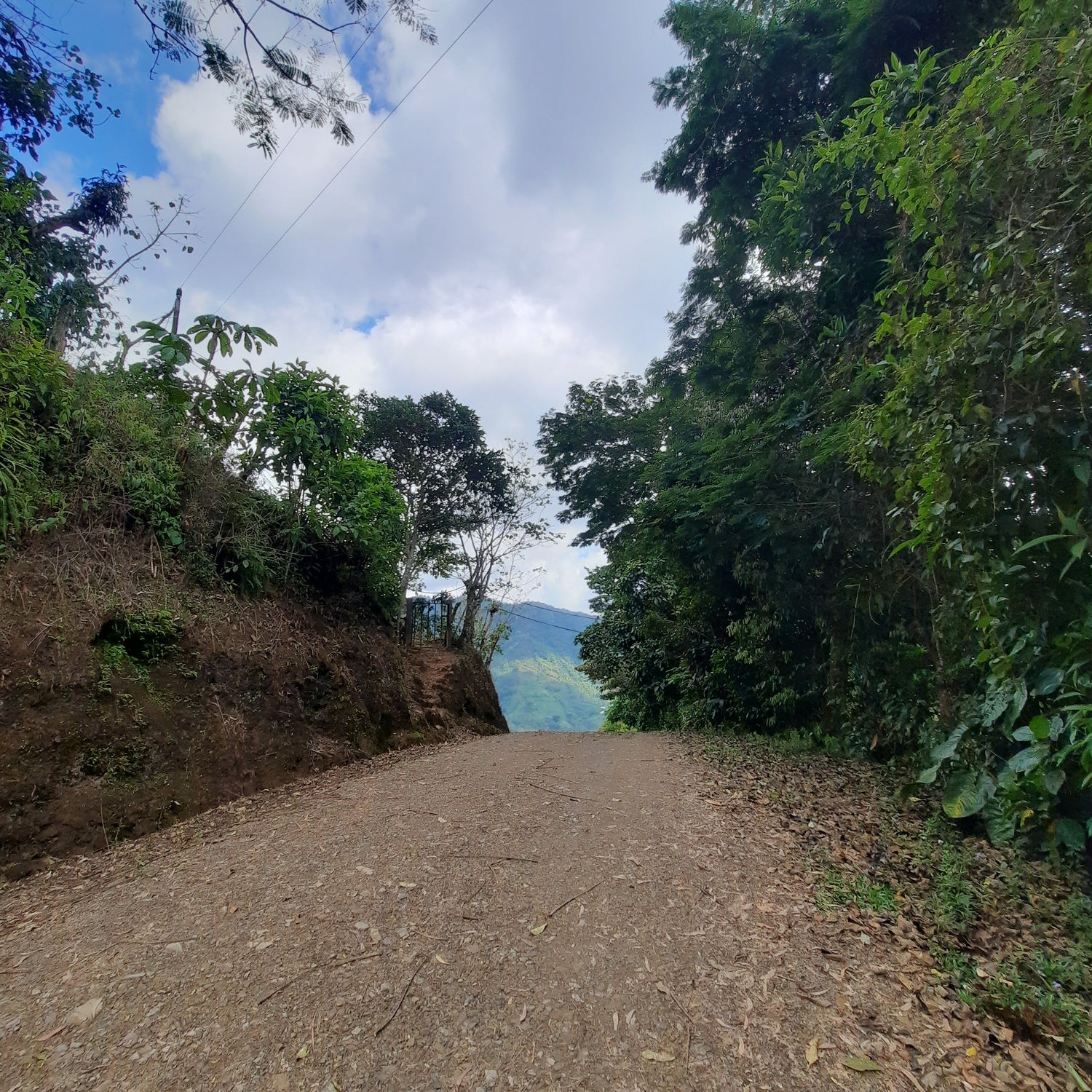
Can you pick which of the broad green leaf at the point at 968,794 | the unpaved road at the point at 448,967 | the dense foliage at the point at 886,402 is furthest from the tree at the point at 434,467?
the broad green leaf at the point at 968,794

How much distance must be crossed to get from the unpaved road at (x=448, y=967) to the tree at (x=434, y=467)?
10906 millimetres

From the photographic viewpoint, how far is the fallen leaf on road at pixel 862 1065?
1800 millimetres

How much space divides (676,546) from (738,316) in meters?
3.13

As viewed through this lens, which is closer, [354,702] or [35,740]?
[35,740]

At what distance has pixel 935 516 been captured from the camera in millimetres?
2498

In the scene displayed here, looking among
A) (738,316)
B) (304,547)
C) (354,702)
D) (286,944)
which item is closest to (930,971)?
(286,944)

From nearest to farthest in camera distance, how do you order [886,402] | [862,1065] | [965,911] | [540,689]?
[862,1065] < [965,911] < [886,402] < [540,689]

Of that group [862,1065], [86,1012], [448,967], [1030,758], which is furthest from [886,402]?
[86,1012]

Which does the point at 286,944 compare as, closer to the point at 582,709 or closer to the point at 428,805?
the point at 428,805

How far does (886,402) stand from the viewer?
9.45 feet

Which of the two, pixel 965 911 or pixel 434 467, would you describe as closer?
pixel 965 911

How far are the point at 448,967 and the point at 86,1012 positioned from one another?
1.36 metres

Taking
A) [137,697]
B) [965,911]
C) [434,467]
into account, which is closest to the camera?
[965,911]

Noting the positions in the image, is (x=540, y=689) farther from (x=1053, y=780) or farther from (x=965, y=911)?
(x=1053, y=780)
